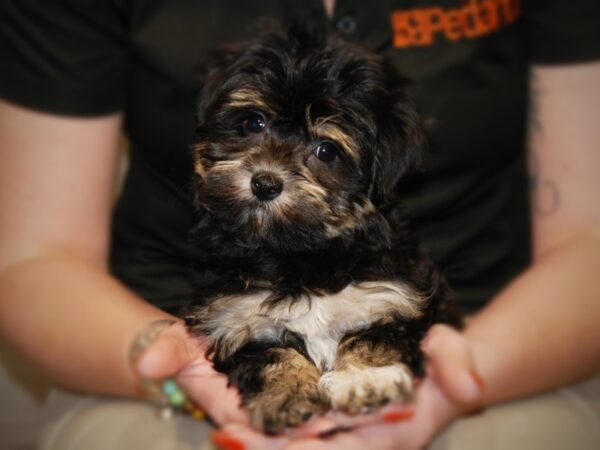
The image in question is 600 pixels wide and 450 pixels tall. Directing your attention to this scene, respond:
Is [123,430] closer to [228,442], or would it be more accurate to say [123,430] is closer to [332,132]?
[228,442]

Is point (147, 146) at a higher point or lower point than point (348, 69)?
lower

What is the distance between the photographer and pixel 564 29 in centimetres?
334

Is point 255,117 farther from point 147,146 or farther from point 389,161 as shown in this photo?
point 147,146

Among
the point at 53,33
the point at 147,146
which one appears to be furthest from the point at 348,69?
the point at 53,33

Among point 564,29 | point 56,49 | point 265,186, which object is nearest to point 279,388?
point 265,186

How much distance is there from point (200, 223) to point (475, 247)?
148cm

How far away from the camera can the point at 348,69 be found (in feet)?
9.10

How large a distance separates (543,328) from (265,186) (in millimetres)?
1531

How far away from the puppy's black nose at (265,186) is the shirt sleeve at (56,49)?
1.23 meters

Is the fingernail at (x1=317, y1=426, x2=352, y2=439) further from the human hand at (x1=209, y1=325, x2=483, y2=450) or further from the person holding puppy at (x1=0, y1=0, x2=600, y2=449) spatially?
the person holding puppy at (x1=0, y1=0, x2=600, y2=449)

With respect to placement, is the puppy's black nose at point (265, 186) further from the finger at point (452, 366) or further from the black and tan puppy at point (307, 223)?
the finger at point (452, 366)

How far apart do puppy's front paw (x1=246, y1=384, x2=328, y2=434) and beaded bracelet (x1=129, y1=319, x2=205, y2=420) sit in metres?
0.41

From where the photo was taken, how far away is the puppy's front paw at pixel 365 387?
95.4 inches

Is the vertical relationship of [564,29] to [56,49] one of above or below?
below
